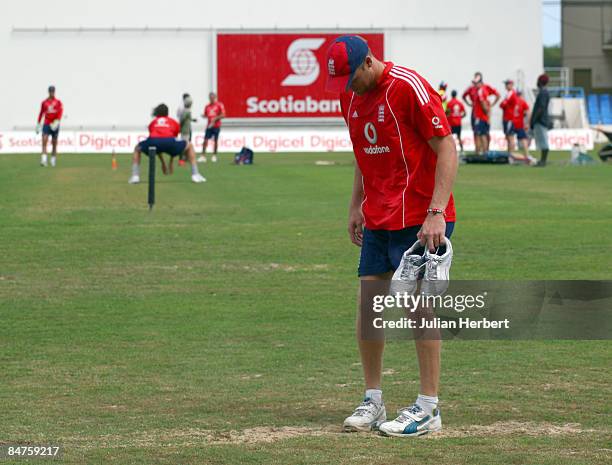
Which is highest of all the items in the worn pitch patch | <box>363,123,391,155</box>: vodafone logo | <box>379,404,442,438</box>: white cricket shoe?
<box>363,123,391,155</box>: vodafone logo

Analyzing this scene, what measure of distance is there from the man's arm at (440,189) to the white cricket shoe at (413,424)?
799 mm

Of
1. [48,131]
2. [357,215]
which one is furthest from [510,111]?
[357,215]

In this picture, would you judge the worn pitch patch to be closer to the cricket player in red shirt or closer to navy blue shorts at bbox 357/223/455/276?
the cricket player in red shirt

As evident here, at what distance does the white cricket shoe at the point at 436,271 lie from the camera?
6.34 metres

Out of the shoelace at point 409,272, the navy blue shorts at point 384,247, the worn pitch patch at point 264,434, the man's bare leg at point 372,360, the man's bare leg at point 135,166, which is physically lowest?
the worn pitch patch at point 264,434

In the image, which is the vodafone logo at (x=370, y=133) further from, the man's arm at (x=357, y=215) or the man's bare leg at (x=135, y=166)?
the man's bare leg at (x=135, y=166)

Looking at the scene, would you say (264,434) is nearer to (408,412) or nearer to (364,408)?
(364,408)

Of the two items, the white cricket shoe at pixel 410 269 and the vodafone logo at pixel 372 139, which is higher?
the vodafone logo at pixel 372 139

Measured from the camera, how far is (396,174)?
6.56m

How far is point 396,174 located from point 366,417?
1.19 metres

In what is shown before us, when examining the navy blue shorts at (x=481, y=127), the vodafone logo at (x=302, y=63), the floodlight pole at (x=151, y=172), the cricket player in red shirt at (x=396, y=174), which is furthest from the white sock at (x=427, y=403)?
the vodafone logo at (x=302, y=63)

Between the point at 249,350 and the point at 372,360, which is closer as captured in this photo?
the point at 372,360

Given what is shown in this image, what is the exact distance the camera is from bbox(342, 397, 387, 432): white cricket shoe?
6516mm

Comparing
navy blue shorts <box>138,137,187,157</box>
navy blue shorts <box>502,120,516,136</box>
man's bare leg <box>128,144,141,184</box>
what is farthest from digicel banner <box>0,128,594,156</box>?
navy blue shorts <box>138,137,187,157</box>
